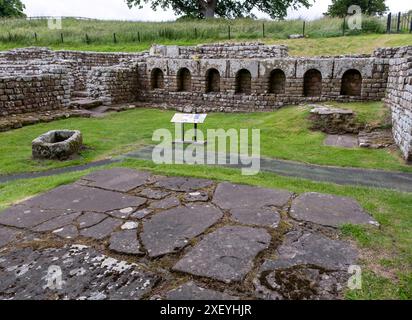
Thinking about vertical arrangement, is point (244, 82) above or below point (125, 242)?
above

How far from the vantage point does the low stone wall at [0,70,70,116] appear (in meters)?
10.5

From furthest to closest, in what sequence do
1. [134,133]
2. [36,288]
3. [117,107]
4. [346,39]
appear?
1. [346,39]
2. [117,107]
3. [134,133]
4. [36,288]

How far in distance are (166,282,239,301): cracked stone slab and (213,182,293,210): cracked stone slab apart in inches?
61.2

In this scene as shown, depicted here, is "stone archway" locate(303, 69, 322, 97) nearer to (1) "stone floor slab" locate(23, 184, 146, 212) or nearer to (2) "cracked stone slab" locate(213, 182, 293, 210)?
(2) "cracked stone slab" locate(213, 182, 293, 210)

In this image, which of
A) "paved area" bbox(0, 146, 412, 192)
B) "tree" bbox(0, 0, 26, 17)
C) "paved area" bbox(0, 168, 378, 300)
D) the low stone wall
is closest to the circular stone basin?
"paved area" bbox(0, 146, 412, 192)

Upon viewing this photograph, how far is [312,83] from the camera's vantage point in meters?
12.0

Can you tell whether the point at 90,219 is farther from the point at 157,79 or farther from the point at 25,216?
the point at 157,79

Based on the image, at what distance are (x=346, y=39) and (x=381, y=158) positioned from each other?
12324 millimetres

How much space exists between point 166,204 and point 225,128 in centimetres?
587

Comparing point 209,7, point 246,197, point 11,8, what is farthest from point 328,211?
point 11,8

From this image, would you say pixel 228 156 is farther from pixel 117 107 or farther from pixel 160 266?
pixel 117 107

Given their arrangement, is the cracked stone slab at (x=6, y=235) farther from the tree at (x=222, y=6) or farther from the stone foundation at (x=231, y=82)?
the tree at (x=222, y=6)
